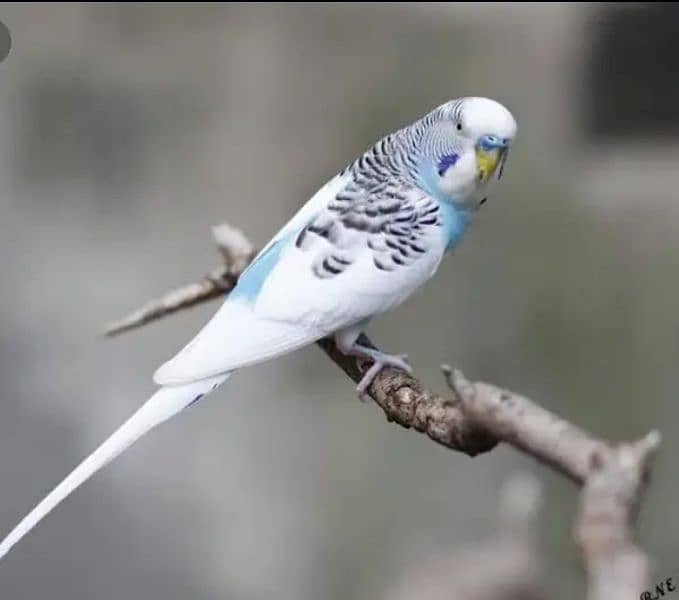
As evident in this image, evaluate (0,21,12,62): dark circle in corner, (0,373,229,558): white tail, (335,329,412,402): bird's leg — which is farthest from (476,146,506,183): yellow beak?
(0,21,12,62): dark circle in corner

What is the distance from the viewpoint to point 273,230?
3.69ft

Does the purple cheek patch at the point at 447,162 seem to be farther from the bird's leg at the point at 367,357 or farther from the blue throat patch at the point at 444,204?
the bird's leg at the point at 367,357

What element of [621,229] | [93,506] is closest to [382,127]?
[621,229]

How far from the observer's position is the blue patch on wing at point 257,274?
0.86m

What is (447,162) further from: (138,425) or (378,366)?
(138,425)

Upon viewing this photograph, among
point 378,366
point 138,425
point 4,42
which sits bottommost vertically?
point 378,366

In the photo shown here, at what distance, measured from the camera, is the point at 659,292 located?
1086 mm

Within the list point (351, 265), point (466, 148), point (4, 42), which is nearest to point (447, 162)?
point (466, 148)

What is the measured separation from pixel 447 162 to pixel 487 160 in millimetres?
43

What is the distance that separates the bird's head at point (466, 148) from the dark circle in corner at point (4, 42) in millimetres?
576

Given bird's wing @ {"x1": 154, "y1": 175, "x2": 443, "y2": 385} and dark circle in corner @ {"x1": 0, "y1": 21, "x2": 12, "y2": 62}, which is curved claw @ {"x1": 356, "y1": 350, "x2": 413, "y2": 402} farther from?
dark circle in corner @ {"x1": 0, "y1": 21, "x2": 12, "y2": 62}

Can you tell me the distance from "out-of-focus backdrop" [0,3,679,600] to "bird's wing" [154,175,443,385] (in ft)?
0.80

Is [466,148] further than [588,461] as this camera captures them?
Yes

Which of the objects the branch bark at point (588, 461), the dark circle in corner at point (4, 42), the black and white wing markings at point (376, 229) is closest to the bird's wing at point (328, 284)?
the black and white wing markings at point (376, 229)
